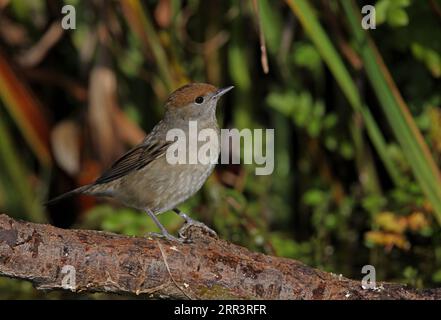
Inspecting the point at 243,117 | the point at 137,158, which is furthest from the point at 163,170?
the point at 243,117

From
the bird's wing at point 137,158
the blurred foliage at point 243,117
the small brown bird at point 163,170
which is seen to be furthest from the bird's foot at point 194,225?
the blurred foliage at point 243,117

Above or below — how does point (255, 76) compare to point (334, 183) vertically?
above

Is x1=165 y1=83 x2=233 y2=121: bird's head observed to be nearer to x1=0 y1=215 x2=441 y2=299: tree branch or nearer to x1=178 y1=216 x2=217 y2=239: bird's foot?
x1=178 y1=216 x2=217 y2=239: bird's foot

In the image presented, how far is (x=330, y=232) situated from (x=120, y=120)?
5.82 feet

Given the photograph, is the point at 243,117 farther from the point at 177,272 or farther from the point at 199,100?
A: the point at 177,272

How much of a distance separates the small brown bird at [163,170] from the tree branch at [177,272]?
67 centimetres

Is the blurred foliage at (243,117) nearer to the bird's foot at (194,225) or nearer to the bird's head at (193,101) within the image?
the bird's head at (193,101)

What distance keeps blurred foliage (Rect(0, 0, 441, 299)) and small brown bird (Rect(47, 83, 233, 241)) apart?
657mm

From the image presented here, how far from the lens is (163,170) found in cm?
490

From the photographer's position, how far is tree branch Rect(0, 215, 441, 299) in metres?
3.82

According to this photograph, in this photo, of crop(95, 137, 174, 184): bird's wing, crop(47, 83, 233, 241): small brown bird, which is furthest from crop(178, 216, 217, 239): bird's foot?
crop(95, 137, 174, 184): bird's wing

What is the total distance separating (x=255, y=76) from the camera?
267 inches
